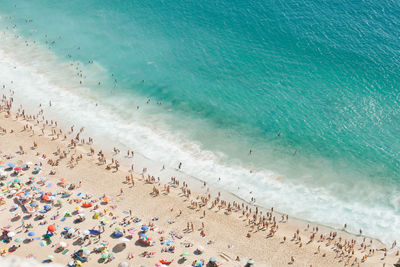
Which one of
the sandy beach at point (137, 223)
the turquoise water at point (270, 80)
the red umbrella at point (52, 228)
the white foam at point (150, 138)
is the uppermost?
the turquoise water at point (270, 80)

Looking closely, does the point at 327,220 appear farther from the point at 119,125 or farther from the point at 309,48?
the point at 309,48

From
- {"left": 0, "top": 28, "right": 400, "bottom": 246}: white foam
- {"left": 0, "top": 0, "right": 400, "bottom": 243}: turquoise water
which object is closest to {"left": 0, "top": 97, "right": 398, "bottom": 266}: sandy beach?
{"left": 0, "top": 28, "right": 400, "bottom": 246}: white foam

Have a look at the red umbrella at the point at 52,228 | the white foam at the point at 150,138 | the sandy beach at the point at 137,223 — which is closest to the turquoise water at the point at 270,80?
the white foam at the point at 150,138

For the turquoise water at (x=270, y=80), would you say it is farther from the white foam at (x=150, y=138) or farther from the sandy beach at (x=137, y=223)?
the sandy beach at (x=137, y=223)

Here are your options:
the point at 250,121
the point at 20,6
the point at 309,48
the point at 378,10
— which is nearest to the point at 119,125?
the point at 250,121

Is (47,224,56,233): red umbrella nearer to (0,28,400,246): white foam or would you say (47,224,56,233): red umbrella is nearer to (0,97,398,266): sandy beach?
(0,97,398,266): sandy beach

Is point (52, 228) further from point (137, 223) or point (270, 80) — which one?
point (270, 80)

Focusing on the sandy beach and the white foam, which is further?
the white foam
